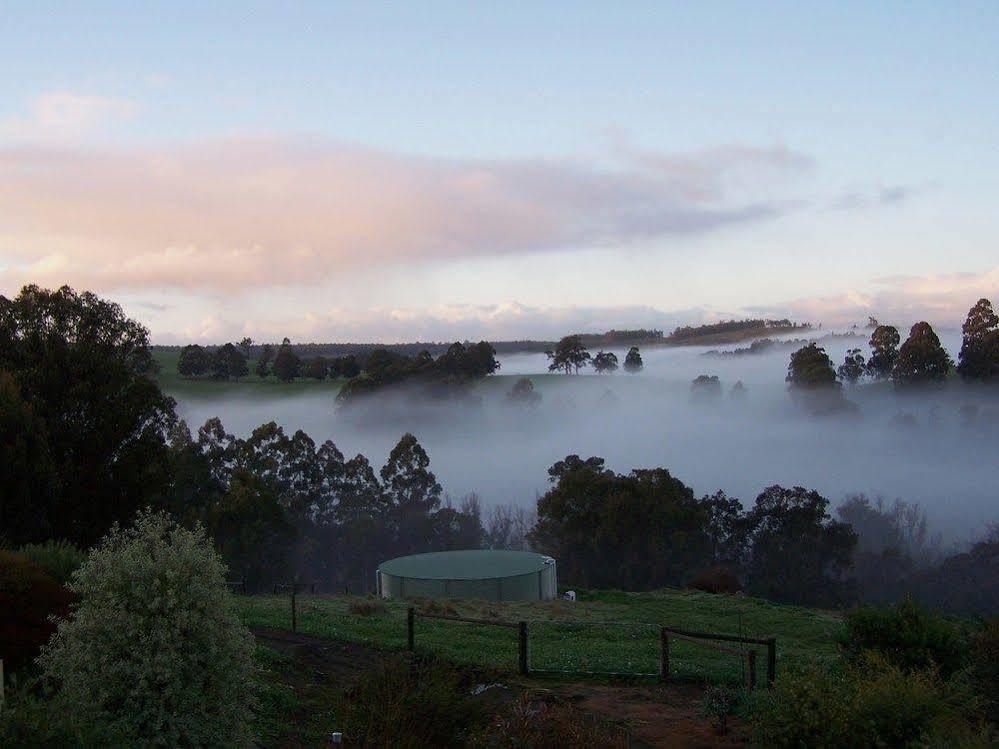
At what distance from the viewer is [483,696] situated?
41.1 ft

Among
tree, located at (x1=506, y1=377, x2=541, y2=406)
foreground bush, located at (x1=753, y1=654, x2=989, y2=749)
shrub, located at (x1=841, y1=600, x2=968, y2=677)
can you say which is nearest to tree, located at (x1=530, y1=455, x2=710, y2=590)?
shrub, located at (x1=841, y1=600, x2=968, y2=677)

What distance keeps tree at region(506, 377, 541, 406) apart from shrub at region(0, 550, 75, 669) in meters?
85.0

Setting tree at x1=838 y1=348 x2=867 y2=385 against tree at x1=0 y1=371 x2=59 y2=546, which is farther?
tree at x1=838 y1=348 x2=867 y2=385

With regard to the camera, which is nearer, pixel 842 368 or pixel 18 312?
pixel 18 312

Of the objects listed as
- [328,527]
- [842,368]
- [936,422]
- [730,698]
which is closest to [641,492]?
[328,527]

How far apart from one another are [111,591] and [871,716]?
8118 mm

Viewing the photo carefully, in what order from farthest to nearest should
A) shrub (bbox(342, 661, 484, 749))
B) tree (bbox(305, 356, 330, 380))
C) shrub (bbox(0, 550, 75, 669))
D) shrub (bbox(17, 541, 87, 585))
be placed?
tree (bbox(305, 356, 330, 380)) < shrub (bbox(17, 541, 87, 585)) < shrub (bbox(0, 550, 75, 669)) < shrub (bbox(342, 661, 484, 749))

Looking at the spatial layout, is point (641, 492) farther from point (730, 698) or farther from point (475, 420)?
point (475, 420)

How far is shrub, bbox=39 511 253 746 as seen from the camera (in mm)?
7809

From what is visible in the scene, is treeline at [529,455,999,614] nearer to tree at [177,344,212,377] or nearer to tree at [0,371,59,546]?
tree at [0,371,59,546]

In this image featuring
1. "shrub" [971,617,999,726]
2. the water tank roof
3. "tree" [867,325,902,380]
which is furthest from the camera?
"tree" [867,325,902,380]

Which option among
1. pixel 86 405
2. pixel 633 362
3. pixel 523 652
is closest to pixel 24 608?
pixel 523 652

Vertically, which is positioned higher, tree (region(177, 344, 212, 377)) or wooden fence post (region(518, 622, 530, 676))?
tree (region(177, 344, 212, 377))

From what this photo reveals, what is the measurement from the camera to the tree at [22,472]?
22328 millimetres
